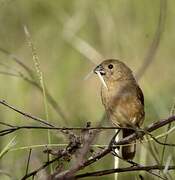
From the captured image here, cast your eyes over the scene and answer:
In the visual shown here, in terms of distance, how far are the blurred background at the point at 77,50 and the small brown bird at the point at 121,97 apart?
93 centimetres

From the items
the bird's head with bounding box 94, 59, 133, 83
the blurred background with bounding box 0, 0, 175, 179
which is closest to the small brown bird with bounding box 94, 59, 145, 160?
the bird's head with bounding box 94, 59, 133, 83

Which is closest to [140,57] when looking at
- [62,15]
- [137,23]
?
[137,23]

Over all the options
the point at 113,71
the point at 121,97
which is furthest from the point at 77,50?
the point at 121,97

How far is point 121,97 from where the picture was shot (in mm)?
3754

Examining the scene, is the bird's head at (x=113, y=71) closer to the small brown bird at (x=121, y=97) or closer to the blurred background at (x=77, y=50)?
the small brown bird at (x=121, y=97)

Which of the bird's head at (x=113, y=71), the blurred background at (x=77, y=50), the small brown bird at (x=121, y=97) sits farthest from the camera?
the blurred background at (x=77, y=50)

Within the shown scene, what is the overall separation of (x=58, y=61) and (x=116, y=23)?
107 centimetres

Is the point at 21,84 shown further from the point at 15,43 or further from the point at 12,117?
the point at 15,43

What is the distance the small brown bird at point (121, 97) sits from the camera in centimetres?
370

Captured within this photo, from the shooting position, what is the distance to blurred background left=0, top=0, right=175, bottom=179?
550 centimetres

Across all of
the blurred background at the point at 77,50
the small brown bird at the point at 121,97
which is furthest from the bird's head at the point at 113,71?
the blurred background at the point at 77,50

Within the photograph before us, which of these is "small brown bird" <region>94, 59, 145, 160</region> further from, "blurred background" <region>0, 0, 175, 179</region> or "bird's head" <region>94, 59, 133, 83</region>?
"blurred background" <region>0, 0, 175, 179</region>

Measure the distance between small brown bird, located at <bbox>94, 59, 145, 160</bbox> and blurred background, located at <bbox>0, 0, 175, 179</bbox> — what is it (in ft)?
3.06

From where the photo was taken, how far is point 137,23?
22.4 feet
